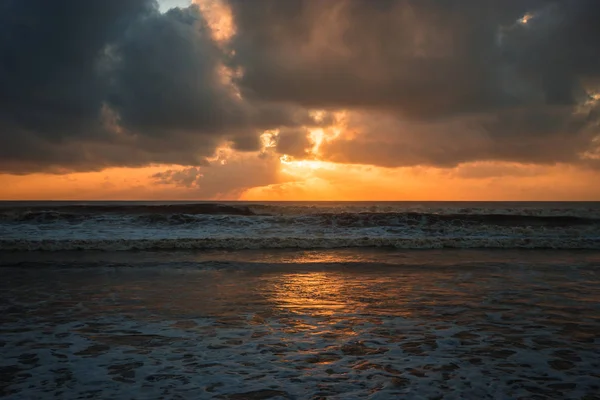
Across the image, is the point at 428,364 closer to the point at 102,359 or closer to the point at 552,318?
the point at 552,318

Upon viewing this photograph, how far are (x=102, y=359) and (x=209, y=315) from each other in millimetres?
2326

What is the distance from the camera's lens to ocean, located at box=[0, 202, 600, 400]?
15.2 feet

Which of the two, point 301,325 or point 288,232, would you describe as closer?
point 301,325

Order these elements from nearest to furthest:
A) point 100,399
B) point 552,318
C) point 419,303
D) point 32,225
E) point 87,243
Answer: point 100,399 → point 552,318 → point 419,303 → point 87,243 → point 32,225

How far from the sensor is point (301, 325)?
6.88 meters

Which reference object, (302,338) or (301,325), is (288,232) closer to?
(301,325)

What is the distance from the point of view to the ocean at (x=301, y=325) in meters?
4.63

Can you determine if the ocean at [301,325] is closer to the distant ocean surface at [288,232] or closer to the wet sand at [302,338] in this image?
the wet sand at [302,338]

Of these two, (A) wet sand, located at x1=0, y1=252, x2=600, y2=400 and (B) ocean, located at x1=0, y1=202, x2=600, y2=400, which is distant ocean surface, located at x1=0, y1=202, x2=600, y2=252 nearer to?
(B) ocean, located at x1=0, y1=202, x2=600, y2=400

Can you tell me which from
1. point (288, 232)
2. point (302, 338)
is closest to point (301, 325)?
point (302, 338)

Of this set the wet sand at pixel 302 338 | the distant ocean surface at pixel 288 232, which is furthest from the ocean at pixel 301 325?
the distant ocean surface at pixel 288 232

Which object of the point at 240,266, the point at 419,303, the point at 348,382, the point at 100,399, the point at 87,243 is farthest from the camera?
the point at 87,243

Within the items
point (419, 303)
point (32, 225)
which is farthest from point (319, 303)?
point (32, 225)

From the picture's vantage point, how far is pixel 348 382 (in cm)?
460
